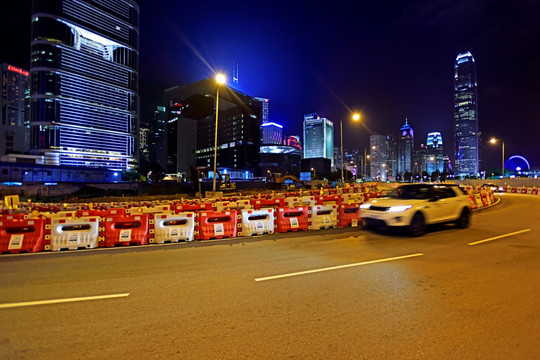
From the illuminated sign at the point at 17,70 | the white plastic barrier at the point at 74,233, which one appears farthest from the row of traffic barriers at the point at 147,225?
the illuminated sign at the point at 17,70

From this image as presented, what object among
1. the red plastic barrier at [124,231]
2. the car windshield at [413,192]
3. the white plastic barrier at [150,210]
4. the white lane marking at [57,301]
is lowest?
the white lane marking at [57,301]

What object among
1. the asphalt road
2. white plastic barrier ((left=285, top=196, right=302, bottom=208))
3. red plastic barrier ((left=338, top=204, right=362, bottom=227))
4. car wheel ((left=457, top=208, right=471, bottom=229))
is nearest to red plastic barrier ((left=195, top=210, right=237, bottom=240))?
the asphalt road

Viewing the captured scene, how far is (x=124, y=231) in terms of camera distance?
9.34 m

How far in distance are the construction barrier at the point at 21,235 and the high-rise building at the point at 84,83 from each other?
427 feet

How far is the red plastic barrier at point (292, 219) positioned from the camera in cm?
1099

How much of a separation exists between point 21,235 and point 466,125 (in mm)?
226175

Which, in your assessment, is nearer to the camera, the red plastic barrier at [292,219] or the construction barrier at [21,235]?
the construction barrier at [21,235]

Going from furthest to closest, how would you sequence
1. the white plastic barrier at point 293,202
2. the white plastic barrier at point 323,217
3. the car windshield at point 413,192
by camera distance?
1. the white plastic barrier at point 293,202
2. the white plastic barrier at point 323,217
3. the car windshield at point 413,192

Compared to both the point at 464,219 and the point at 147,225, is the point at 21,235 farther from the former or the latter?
the point at 464,219

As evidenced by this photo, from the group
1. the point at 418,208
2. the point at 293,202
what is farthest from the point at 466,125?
the point at 418,208

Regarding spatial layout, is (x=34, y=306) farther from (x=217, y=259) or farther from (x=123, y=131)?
(x=123, y=131)

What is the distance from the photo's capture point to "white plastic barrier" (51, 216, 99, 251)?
879cm

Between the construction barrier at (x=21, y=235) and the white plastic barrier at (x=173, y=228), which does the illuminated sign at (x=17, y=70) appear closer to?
the construction barrier at (x=21, y=235)

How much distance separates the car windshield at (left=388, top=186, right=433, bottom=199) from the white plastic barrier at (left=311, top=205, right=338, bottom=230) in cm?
228
